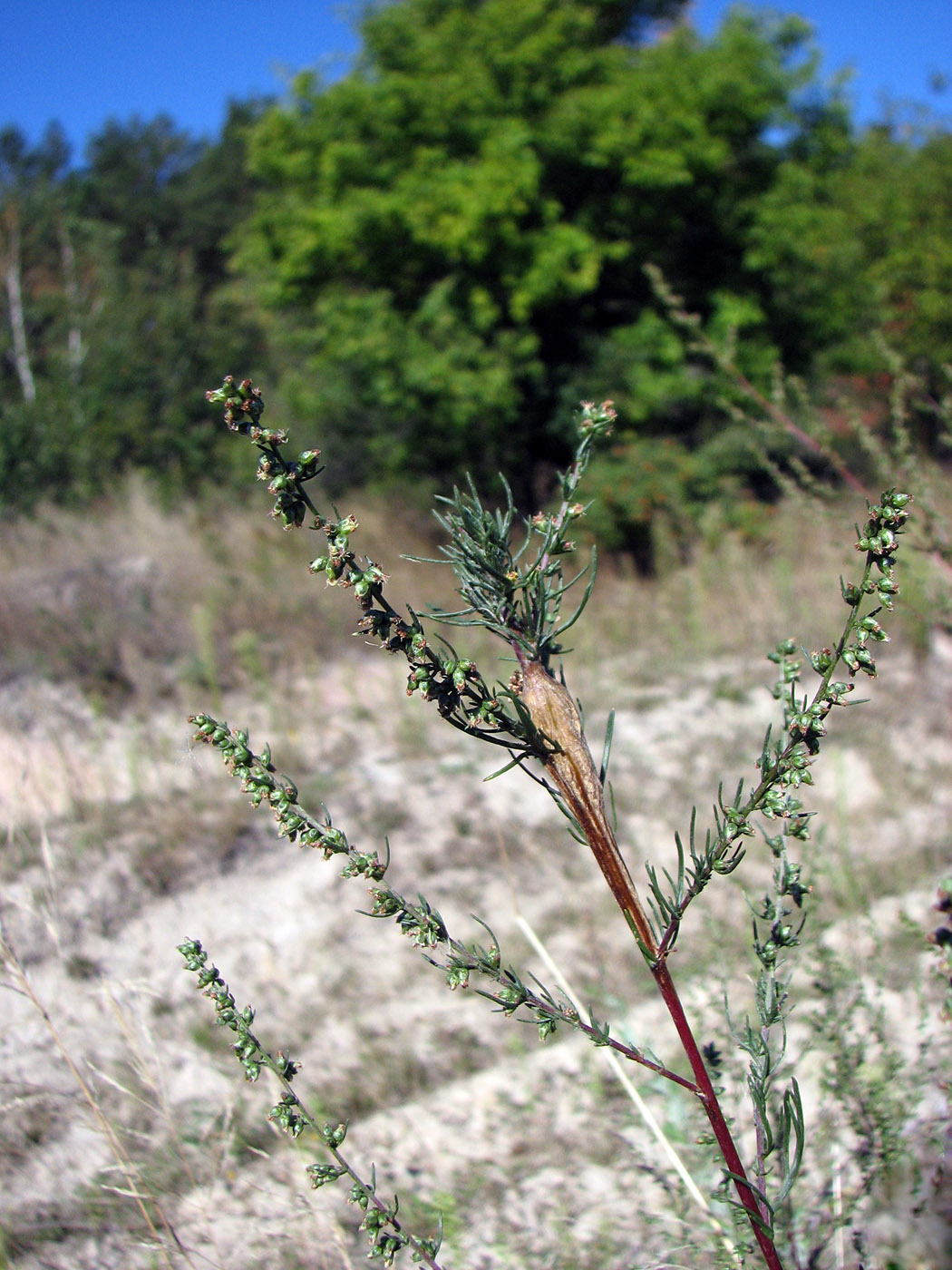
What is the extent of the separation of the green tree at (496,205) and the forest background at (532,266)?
0.03m

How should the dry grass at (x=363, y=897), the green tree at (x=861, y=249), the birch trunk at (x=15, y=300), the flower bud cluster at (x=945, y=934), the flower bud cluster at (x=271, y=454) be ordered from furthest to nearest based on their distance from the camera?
the birch trunk at (x=15, y=300) < the green tree at (x=861, y=249) < the dry grass at (x=363, y=897) < the flower bud cluster at (x=945, y=934) < the flower bud cluster at (x=271, y=454)

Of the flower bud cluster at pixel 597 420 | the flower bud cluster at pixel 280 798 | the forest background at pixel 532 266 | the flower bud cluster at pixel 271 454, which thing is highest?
the forest background at pixel 532 266

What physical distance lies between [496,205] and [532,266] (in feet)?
2.76

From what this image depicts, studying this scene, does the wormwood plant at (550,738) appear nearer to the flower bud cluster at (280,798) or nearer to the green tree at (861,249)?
the flower bud cluster at (280,798)

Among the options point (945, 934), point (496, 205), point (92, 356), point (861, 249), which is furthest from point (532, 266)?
point (945, 934)

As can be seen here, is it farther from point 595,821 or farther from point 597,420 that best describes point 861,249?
point 595,821

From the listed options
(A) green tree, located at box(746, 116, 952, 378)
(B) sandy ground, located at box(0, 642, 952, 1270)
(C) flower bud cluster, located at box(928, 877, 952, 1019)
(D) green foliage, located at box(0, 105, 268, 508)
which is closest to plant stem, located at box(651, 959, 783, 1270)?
(B) sandy ground, located at box(0, 642, 952, 1270)

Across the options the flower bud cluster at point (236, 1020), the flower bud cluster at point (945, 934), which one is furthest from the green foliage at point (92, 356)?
the flower bud cluster at point (945, 934)

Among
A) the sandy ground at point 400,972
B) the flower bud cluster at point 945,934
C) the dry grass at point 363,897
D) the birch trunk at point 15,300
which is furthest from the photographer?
the birch trunk at point 15,300

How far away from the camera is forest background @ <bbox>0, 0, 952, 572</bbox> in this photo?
9.05m

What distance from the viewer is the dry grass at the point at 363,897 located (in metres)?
2.20

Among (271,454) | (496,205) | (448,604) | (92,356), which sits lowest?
(271,454)

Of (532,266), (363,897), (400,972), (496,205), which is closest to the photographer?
(400,972)

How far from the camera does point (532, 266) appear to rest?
9305 millimetres
